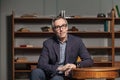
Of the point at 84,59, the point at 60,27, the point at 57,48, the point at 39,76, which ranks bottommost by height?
the point at 39,76

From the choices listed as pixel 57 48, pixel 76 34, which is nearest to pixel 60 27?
pixel 57 48

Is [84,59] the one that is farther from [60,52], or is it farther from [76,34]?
[76,34]

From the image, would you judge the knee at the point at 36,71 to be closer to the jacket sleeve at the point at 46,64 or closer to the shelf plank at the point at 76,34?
the jacket sleeve at the point at 46,64

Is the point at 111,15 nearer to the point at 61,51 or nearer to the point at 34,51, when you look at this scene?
the point at 34,51

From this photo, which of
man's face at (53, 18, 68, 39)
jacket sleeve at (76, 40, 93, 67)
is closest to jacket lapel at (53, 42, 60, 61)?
man's face at (53, 18, 68, 39)

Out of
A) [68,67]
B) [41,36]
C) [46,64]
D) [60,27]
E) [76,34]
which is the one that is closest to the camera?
[68,67]

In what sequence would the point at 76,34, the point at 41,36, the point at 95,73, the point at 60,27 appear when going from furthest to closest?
1. the point at 41,36
2. the point at 76,34
3. the point at 60,27
4. the point at 95,73

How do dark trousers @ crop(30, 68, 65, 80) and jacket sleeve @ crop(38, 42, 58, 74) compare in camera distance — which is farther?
jacket sleeve @ crop(38, 42, 58, 74)

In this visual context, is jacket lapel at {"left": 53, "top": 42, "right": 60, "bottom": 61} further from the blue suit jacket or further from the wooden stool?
the wooden stool

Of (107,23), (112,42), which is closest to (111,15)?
(107,23)

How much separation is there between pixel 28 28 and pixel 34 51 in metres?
0.53

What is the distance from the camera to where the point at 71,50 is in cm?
337

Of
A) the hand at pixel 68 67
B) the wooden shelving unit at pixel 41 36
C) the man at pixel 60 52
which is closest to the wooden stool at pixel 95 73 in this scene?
the hand at pixel 68 67

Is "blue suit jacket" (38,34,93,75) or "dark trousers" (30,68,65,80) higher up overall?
"blue suit jacket" (38,34,93,75)
